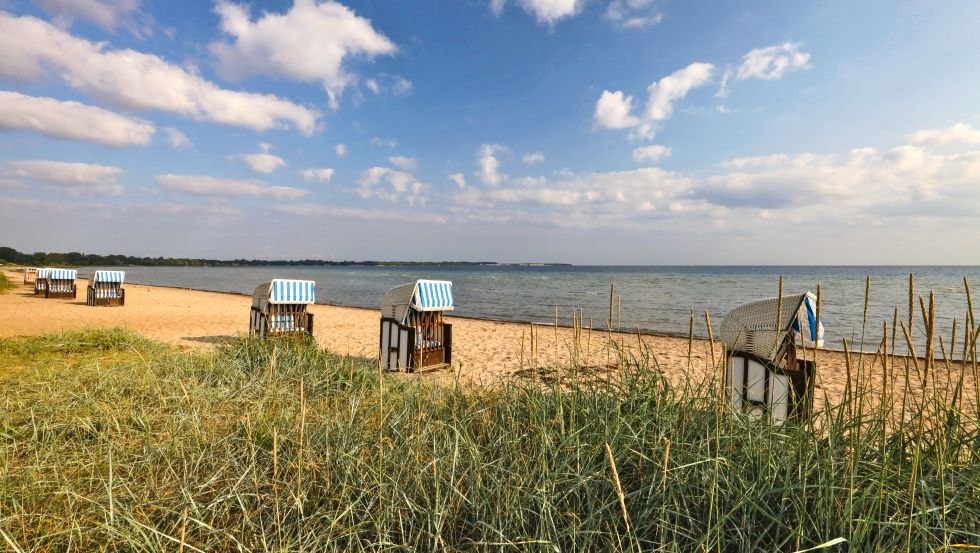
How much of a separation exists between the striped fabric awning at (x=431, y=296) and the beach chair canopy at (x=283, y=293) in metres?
2.67

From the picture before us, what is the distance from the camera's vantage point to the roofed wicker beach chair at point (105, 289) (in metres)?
19.0

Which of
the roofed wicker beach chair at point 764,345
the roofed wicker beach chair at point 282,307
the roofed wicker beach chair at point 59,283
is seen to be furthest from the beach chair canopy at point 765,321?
the roofed wicker beach chair at point 59,283

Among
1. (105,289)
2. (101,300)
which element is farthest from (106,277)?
(101,300)

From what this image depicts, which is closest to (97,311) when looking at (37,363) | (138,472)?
(37,363)

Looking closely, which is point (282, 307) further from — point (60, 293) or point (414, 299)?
point (60, 293)

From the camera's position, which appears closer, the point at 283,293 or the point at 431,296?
the point at 431,296

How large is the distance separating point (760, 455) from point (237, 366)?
5.08 m

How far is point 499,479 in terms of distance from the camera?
2324 millimetres

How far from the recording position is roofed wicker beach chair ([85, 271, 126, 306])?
19.0 metres

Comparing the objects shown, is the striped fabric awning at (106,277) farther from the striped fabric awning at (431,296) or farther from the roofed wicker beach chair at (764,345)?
the roofed wicker beach chair at (764,345)

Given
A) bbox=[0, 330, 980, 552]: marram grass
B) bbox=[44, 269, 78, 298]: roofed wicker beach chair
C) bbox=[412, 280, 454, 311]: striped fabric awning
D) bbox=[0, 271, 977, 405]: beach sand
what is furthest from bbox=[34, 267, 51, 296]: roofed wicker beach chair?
bbox=[0, 330, 980, 552]: marram grass

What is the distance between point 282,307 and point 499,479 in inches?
341

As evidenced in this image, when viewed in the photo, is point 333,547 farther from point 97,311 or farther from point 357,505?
point 97,311

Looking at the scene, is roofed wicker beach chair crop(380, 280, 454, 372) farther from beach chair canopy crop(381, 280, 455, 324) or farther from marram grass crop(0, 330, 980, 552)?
marram grass crop(0, 330, 980, 552)
